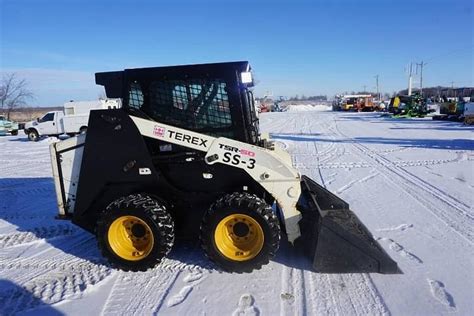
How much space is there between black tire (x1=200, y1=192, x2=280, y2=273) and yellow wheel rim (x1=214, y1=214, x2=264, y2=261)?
0.03 meters

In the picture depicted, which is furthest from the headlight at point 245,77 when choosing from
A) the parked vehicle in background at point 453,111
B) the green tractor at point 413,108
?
the green tractor at point 413,108

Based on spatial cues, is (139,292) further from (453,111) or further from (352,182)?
(453,111)

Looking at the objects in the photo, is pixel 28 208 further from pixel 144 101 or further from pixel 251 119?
pixel 251 119

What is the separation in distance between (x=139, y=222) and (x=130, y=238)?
29 centimetres

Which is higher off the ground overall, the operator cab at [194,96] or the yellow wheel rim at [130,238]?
the operator cab at [194,96]

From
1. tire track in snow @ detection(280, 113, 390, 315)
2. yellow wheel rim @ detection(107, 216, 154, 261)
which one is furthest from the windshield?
tire track in snow @ detection(280, 113, 390, 315)

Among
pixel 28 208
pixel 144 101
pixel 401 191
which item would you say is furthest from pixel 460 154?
pixel 28 208

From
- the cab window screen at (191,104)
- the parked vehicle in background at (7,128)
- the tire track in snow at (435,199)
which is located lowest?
the tire track in snow at (435,199)

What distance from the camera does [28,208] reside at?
7.18m

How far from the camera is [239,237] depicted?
441 cm

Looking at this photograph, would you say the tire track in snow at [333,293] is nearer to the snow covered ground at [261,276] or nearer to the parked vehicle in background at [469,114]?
the snow covered ground at [261,276]

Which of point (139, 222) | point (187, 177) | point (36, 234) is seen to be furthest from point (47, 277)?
point (187, 177)

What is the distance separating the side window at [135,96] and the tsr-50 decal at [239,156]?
1129 millimetres

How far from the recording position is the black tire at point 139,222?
4.25 m
